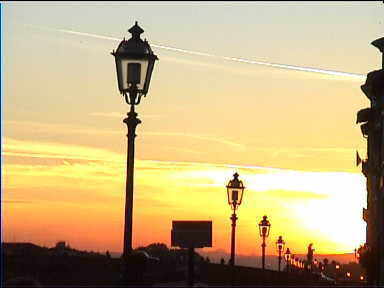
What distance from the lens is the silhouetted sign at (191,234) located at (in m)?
17.7

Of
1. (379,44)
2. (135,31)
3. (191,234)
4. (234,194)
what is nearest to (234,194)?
(234,194)

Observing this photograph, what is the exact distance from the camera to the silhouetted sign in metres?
17.7

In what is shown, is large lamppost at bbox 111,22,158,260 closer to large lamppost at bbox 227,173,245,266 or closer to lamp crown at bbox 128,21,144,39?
lamp crown at bbox 128,21,144,39

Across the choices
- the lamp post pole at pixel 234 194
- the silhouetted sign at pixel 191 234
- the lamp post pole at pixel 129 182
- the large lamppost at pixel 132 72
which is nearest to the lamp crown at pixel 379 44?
the lamp post pole at pixel 234 194

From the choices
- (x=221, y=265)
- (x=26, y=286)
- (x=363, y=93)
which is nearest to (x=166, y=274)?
(x=221, y=265)

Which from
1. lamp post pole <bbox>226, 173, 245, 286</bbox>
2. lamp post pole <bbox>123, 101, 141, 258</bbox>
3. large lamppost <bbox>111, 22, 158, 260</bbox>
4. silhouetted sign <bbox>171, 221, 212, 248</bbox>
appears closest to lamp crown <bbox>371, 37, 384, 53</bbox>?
lamp post pole <bbox>226, 173, 245, 286</bbox>

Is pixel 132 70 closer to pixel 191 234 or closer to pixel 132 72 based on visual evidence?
pixel 132 72

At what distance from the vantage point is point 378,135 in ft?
184

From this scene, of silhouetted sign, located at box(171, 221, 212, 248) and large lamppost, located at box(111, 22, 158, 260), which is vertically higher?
large lamppost, located at box(111, 22, 158, 260)

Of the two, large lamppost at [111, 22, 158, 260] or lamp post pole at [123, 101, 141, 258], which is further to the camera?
large lamppost at [111, 22, 158, 260]

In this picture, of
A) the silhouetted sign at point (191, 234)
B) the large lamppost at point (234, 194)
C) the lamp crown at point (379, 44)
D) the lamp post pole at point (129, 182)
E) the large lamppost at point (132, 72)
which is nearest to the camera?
the lamp post pole at point (129, 182)

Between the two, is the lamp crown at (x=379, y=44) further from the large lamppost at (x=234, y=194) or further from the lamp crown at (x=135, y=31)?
the lamp crown at (x=135, y=31)

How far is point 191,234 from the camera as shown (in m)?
17.8

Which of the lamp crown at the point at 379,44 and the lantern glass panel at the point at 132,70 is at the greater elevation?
the lamp crown at the point at 379,44
